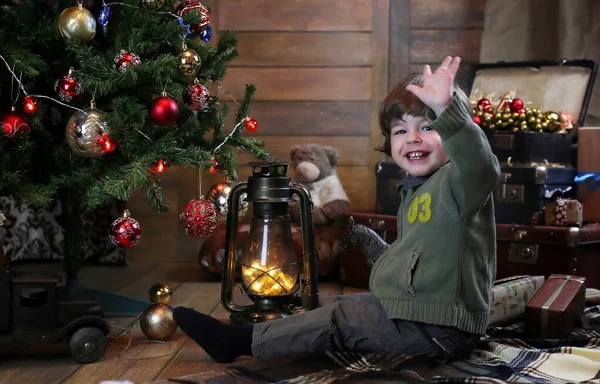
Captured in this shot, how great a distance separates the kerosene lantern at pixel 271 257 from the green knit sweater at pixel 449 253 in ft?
0.95

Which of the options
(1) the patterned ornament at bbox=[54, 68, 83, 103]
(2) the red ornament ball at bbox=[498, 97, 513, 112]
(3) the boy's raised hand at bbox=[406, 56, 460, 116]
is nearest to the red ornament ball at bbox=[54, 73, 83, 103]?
(1) the patterned ornament at bbox=[54, 68, 83, 103]

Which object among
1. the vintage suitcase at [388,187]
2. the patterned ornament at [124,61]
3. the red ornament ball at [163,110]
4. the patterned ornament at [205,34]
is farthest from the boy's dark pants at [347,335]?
the vintage suitcase at [388,187]

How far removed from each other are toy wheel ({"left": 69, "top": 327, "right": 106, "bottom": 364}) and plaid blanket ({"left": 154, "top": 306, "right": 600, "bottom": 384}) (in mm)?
331

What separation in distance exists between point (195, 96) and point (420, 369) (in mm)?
945

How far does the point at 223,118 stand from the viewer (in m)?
2.14

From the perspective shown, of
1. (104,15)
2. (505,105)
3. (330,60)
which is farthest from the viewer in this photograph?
(330,60)

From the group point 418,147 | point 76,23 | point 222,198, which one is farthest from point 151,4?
point 418,147

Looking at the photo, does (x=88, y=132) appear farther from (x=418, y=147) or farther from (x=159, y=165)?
(x=418, y=147)

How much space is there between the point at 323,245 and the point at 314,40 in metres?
0.86

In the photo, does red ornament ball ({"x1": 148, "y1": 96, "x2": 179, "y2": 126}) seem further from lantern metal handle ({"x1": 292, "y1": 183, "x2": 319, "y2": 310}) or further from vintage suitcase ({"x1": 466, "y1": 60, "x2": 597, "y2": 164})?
vintage suitcase ({"x1": 466, "y1": 60, "x2": 597, "y2": 164})

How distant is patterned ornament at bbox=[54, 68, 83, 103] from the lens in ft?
5.89

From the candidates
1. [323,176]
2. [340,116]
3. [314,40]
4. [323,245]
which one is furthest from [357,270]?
[314,40]

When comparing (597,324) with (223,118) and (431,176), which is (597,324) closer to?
(431,176)

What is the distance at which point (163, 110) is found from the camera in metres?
1.81
